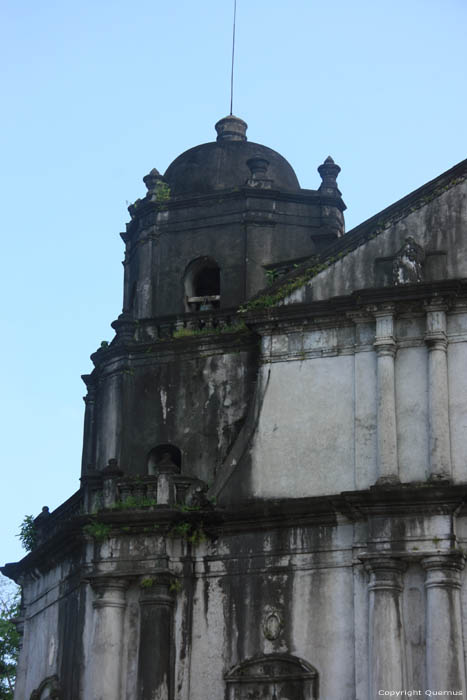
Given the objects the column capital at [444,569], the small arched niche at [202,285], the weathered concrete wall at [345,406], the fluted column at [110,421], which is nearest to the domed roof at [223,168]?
the small arched niche at [202,285]

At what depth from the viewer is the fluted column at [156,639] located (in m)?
17.2

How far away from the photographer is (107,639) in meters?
17.8

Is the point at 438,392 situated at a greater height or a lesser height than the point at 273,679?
greater

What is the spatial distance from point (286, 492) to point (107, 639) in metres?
3.14

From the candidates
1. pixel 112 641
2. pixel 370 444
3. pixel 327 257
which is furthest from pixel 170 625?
pixel 327 257

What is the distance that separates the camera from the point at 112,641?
17.8 meters

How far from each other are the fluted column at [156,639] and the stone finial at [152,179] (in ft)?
23.9

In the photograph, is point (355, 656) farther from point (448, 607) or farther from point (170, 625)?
point (170, 625)

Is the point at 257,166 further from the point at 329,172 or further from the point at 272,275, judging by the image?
the point at 272,275

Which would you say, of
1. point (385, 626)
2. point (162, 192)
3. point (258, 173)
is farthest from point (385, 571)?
point (162, 192)

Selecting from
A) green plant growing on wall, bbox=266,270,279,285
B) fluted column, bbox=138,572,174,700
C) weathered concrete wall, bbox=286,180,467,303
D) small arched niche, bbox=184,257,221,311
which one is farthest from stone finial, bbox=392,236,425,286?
fluted column, bbox=138,572,174,700

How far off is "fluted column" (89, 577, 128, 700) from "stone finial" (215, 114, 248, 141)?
880cm

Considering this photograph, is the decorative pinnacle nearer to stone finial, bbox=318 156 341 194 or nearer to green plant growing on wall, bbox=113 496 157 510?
stone finial, bbox=318 156 341 194

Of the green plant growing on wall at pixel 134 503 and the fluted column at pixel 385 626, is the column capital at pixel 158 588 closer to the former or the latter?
the green plant growing on wall at pixel 134 503
